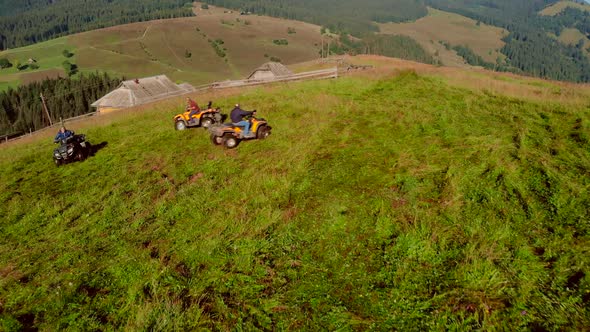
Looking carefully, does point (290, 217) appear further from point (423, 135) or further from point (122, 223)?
point (423, 135)

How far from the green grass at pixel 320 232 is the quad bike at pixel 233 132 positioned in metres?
0.51

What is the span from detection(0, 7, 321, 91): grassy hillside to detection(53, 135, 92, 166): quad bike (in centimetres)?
11025

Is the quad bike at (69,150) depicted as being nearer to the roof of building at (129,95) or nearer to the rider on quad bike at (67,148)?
the rider on quad bike at (67,148)

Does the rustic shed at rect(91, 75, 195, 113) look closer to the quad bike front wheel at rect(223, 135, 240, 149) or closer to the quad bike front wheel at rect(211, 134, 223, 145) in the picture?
the quad bike front wheel at rect(211, 134, 223, 145)

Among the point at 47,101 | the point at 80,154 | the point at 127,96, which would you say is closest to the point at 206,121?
the point at 80,154

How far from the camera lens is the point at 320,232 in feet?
24.1

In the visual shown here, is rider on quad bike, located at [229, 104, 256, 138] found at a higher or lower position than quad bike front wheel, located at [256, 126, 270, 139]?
higher

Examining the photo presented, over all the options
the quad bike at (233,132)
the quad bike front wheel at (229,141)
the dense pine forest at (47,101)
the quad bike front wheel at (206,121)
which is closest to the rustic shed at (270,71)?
the quad bike front wheel at (206,121)

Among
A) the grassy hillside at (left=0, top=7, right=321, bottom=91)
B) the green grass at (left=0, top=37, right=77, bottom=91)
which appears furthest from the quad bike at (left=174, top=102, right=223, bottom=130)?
Answer: the green grass at (left=0, top=37, right=77, bottom=91)

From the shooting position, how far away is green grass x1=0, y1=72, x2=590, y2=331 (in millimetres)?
5418

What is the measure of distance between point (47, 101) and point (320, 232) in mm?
102295

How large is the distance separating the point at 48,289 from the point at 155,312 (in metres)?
2.69

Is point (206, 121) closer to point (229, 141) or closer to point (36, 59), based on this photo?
point (229, 141)

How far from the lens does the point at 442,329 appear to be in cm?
492
